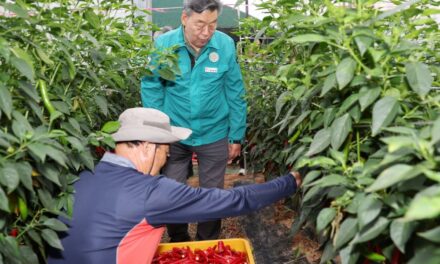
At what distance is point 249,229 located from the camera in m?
4.82

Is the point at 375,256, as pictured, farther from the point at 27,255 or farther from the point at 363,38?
the point at 27,255

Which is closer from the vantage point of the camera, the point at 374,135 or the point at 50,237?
the point at 374,135

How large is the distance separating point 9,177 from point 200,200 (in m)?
0.97

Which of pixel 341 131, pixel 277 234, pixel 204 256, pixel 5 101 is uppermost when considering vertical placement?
pixel 5 101

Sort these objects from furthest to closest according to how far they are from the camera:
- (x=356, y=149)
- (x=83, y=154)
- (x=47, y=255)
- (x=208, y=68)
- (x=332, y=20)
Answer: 1. (x=208, y=68)
2. (x=47, y=255)
3. (x=83, y=154)
4. (x=356, y=149)
5. (x=332, y=20)

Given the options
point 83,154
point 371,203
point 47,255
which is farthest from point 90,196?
point 371,203

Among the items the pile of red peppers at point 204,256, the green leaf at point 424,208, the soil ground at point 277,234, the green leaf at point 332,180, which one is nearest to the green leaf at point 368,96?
the green leaf at point 332,180

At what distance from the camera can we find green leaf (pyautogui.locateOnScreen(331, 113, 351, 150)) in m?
1.59

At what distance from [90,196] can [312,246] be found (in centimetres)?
202

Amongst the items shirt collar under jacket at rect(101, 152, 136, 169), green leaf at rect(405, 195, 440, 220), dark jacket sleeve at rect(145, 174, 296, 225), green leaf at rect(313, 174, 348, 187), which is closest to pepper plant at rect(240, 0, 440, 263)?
green leaf at rect(313, 174, 348, 187)

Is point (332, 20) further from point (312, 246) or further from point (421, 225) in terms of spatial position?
point (312, 246)

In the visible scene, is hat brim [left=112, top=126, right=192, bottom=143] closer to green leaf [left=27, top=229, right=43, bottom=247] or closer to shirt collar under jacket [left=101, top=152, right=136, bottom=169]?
shirt collar under jacket [left=101, top=152, right=136, bottom=169]

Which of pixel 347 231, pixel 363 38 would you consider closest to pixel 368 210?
pixel 347 231

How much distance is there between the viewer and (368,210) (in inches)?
49.3
